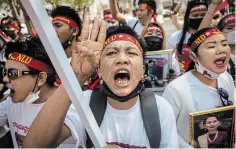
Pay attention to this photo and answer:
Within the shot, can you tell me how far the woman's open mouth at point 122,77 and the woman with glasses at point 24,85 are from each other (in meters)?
0.54

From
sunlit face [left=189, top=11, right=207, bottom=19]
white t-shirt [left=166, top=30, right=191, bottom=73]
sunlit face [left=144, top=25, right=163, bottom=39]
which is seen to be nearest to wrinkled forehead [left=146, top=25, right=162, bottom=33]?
sunlit face [left=144, top=25, right=163, bottom=39]

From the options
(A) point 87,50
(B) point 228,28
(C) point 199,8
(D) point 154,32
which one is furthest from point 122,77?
(C) point 199,8

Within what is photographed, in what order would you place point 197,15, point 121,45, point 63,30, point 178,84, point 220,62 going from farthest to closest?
point 197,15
point 63,30
point 220,62
point 178,84
point 121,45

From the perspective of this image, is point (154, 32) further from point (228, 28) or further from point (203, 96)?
point (203, 96)

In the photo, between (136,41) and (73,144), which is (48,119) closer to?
(73,144)

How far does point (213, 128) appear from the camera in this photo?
76.4 inches

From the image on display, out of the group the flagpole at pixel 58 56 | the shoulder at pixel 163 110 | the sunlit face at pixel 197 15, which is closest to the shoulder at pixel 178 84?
the shoulder at pixel 163 110

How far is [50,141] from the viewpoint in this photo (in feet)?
5.06

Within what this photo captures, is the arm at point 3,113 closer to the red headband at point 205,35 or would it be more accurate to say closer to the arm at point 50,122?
the arm at point 50,122

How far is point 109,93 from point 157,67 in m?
1.30

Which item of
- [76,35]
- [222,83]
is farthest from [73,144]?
[76,35]

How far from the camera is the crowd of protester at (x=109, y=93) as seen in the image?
4.96 feet

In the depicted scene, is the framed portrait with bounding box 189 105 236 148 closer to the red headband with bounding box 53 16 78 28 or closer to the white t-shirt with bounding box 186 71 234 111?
the white t-shirt with bounding box 186 71 234 111

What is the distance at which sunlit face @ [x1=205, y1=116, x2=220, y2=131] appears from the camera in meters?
1.92
